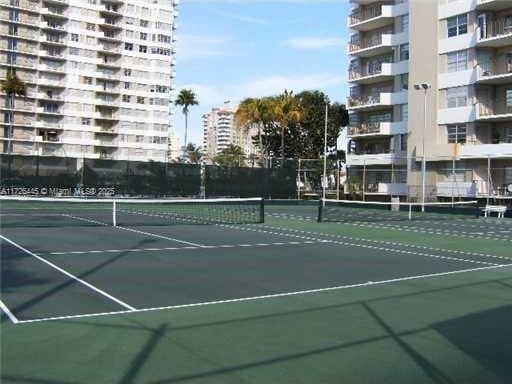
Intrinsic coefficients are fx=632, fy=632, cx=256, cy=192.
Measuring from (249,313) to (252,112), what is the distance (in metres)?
62.9

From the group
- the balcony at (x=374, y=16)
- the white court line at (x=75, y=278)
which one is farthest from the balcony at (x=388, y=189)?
the white court line at (x=75, y=278)

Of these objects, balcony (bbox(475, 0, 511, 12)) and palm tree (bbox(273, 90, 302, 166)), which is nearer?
balcony (bbox(475, 0, 511, 12))

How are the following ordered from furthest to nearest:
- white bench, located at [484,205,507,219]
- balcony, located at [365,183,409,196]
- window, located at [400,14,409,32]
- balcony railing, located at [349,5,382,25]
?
balcony railing, located at [349,5,382,25] → window, located at [400,14,409,32] → balcony, located at [365,183,409,196] → white bench, located at [484,205,507,219]

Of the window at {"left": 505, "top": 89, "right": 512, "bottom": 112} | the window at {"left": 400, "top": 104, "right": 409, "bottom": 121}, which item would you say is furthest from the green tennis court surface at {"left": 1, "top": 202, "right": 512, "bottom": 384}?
the window at {"left": 400, "top": 104, "right": 409, "bottom": 121}

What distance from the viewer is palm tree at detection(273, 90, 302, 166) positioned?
68.9 metres

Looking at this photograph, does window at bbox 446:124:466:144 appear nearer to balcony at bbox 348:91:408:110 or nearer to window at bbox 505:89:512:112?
window at bbox 505:89:512:112

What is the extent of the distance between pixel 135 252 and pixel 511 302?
817 centimetres

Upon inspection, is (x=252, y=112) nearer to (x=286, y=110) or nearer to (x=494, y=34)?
(x=286, y=110)

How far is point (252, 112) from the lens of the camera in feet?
230

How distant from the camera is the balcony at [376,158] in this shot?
167 ft

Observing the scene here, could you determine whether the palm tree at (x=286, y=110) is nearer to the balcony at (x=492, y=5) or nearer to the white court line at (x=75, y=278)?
the balcony at (x=492, y=5)

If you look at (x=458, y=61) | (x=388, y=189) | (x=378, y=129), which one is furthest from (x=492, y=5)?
(x=388, y=189)

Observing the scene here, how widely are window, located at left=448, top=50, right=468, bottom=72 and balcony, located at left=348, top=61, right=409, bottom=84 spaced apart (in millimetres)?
4675

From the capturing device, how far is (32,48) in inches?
3844
